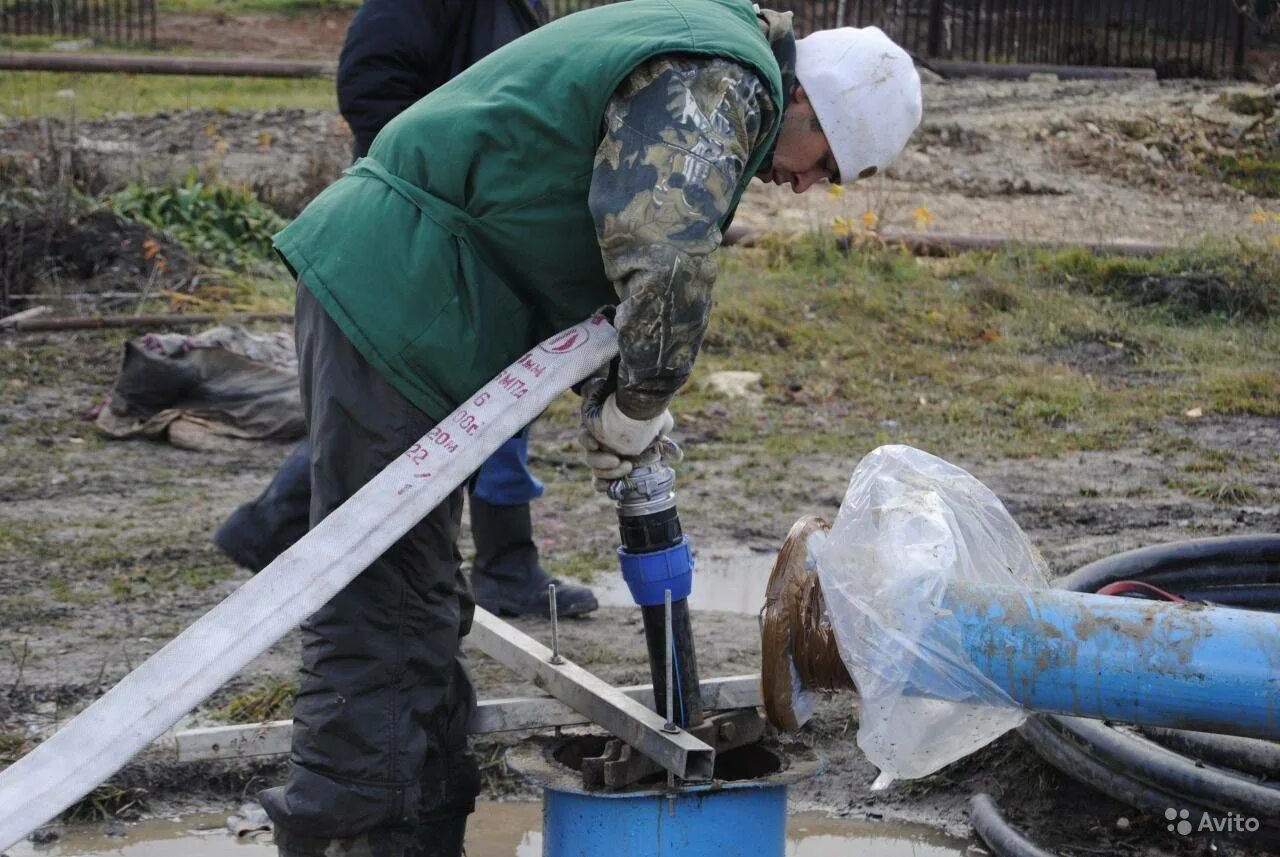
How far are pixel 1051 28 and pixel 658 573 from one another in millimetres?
14982

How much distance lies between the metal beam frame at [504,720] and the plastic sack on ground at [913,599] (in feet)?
1.34

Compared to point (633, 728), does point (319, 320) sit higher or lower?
higher

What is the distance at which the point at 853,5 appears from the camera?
16.5 m

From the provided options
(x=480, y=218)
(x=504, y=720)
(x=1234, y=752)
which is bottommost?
(x=1234, y=752)

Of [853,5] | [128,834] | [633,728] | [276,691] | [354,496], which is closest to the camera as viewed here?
[354,496]

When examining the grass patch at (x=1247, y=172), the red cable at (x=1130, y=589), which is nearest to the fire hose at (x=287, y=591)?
the red cable at (x=1130, y=589)

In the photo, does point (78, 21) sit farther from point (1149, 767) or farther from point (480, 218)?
point (1149, 767)

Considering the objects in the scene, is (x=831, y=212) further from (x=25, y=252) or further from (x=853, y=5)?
(x=853, y=5)

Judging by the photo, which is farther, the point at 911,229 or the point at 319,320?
the point at 911,229

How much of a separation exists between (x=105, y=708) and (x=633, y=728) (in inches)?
35.6

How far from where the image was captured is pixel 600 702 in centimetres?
283

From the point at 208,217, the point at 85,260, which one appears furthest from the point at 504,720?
the point at 208,217

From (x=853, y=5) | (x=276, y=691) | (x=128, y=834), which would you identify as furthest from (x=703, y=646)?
(x=853, y=5)

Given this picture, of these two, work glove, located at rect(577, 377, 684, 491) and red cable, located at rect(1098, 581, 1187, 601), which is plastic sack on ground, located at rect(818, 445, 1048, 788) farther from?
red cable, located at rect(1098, 581, 1187, 601)
